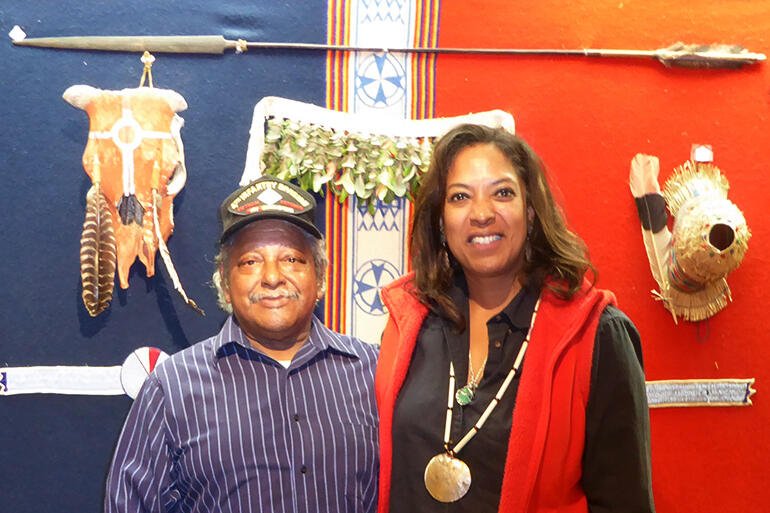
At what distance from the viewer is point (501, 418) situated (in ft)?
4.74

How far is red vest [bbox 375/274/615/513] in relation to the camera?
4.54 feet

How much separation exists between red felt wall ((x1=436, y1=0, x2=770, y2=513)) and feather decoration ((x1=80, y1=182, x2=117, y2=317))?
4.45 ft

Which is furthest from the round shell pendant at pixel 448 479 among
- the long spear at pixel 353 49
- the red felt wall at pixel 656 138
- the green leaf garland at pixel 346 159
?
the long spear at pixel 353 49

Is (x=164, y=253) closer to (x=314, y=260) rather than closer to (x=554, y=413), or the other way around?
(x=314, y=260)

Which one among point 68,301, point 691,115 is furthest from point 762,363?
point 68,301

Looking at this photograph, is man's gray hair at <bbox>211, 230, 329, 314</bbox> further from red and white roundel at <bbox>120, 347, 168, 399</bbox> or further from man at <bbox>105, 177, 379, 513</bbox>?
red and white roundel at <bbox>120, 347, 168, 399</bbox>

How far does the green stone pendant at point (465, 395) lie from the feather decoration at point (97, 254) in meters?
1.47

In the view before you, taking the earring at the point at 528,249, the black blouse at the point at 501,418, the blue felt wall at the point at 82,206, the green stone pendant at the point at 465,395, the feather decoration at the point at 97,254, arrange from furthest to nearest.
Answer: the blue felt wall at the point at 82,206 < the feather decoration at the point at 97,254 < the earring at the point at 528,249 < the green stone pendant at the point at 465,395 < the black blouse at the point at 501,418

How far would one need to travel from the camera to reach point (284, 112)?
238 cm

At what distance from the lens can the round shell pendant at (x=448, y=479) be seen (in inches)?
56.2

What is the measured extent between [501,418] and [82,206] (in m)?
1.83

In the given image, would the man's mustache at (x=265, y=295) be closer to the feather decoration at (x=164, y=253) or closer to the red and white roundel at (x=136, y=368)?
the feather decoration at (x=164, y=253)

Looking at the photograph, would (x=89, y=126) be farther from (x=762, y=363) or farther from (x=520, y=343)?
(x=762, y=363)

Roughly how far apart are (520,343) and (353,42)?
1488mm
